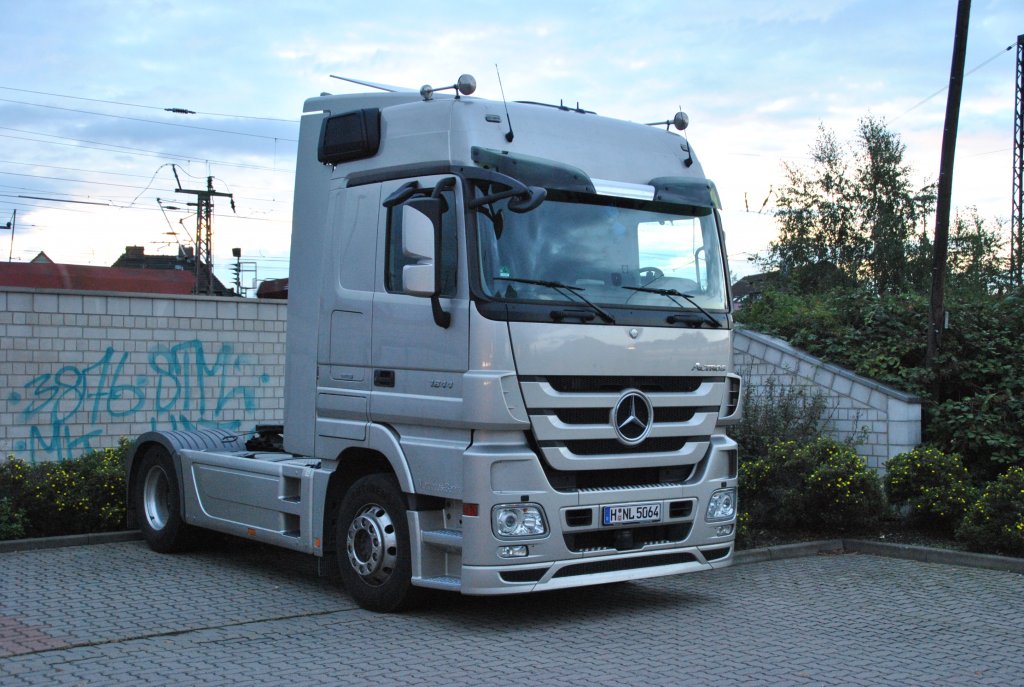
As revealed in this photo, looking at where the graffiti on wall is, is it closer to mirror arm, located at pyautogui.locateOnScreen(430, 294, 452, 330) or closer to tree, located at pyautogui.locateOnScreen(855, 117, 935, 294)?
mirror arm, located at pyautogui.locateOnScreen(430, 294, 452, 330)

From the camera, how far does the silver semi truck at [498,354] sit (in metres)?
7.29

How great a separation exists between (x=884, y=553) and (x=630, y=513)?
4.42 metres

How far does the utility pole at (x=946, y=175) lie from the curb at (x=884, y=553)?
119 inches

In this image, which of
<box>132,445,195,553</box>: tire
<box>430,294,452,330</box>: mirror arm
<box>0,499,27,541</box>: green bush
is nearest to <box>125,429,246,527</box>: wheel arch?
<box>132,445,195,553</box>: tire

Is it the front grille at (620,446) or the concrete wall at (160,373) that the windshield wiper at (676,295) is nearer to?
the front grille at (620,446)

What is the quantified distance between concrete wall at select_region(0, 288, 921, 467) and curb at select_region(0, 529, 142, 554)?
256cm

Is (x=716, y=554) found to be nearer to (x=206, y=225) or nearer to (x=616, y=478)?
(x=616, y=478)

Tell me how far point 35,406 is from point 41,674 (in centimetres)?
743

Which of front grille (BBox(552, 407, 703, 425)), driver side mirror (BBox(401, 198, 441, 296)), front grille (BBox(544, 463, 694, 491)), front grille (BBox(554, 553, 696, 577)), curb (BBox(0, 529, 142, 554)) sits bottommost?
curb (BBox(0, 529, 142, 554))

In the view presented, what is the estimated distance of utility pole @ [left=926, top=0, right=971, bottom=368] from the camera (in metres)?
13.2

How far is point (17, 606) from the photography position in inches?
317

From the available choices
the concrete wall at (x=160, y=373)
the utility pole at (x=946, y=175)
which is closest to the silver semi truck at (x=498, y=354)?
the concrete wall at (x=160, y=373)

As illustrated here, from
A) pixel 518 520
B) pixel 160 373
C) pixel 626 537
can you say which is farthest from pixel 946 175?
pixel 160 373

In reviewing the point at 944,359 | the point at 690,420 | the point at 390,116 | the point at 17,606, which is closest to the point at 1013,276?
the point at 944,359
